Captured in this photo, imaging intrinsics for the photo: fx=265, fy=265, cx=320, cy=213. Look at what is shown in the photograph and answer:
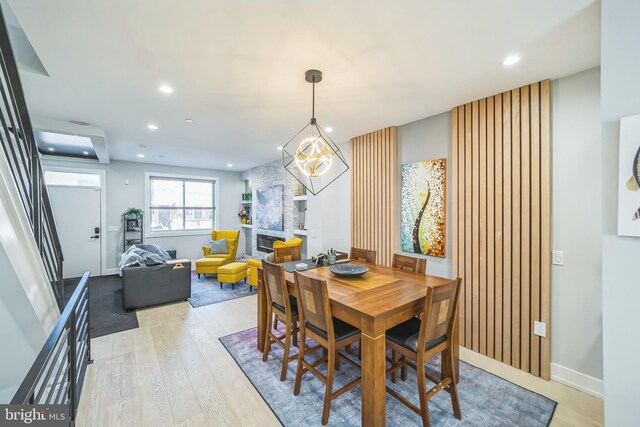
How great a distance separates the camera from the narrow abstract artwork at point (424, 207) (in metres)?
3.25

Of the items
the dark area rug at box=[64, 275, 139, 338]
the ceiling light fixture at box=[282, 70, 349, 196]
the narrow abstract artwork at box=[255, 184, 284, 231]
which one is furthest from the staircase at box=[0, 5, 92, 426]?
the narrow abstract artwork at box=[255, 184, 284, 231]

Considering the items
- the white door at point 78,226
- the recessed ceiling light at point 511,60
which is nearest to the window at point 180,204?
the white door at point 78,226

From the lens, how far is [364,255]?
3.42 m

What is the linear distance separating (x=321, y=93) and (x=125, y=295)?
12.9 ft

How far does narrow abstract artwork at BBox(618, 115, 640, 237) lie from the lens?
4.81ft

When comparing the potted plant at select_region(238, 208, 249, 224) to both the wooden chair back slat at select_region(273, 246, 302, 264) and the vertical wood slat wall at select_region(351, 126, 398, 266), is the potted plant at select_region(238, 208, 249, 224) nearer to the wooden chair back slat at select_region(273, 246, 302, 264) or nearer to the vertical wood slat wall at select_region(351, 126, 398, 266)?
the vertical wood slat wall at select_region(351, 126, 398, 266)

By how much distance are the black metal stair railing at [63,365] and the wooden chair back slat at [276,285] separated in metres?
1.37

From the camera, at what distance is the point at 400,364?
225 centimetres

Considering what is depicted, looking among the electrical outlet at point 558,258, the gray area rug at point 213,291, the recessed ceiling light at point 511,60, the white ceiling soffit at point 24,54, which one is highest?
the white ceiling soffit at point 24,54

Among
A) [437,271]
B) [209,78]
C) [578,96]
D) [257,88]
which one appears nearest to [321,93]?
[257,88]

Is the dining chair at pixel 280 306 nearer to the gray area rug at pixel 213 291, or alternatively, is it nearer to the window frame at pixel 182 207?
the gray area rug at pixel 213 291

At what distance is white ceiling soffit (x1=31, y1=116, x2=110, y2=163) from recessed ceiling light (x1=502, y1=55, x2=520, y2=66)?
3949mm

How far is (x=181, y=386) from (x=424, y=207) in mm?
3189

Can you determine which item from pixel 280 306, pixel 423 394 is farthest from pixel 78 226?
pixel 423 394
